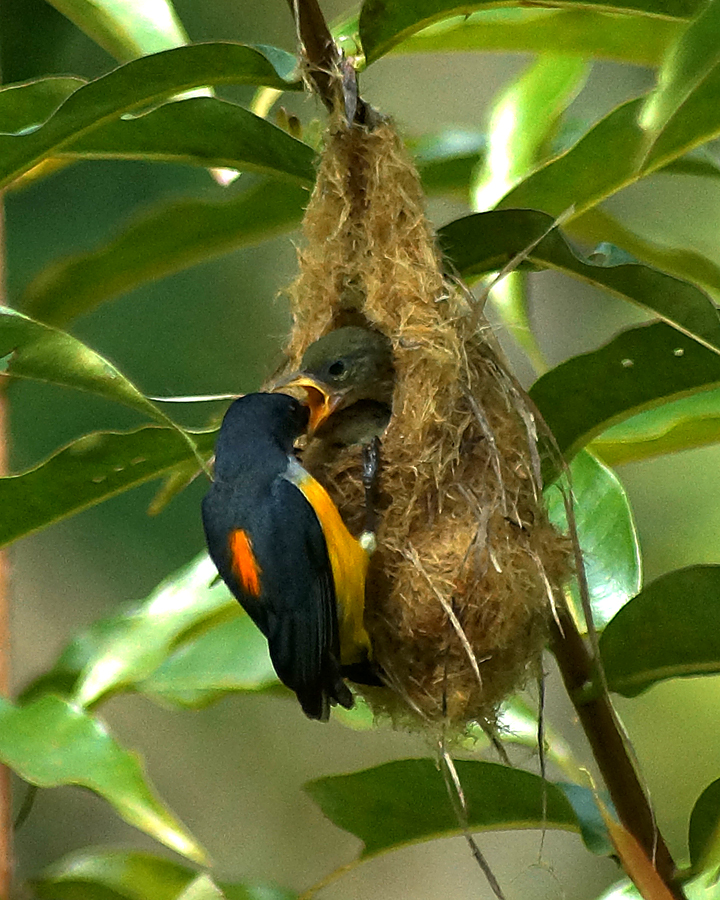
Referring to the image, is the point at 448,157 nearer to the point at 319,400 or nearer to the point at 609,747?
the point at 319,400

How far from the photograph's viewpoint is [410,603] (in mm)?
1043

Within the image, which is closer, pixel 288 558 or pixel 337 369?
pixel 288 558

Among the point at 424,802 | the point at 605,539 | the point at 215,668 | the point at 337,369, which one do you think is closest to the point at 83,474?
the point at 337,369

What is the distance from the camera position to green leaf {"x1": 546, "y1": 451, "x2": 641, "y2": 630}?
132cm

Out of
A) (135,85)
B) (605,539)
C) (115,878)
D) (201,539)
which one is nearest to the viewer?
(135,85)

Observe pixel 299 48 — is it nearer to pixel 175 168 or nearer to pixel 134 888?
pixel 134 888

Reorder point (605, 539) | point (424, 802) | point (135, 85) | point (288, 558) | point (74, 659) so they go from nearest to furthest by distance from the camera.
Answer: point (135, 85) < point (288, 558) < point (424, 802) < point (605, 539) < point (74, 659)

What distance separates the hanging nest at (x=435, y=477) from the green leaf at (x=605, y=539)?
247 mm

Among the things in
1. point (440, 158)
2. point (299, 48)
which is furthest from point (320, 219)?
point (440, 158)

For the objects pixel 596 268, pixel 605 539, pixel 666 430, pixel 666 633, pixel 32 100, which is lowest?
pixel 666 633

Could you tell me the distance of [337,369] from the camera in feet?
4.20

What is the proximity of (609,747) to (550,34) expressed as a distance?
918 mm

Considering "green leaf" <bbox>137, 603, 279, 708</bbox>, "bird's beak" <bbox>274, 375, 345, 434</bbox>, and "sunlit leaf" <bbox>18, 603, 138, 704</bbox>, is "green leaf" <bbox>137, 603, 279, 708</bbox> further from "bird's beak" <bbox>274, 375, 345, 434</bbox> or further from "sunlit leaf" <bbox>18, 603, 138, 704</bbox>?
"bird's beak" <bbox>274, 375, 345, 434</bbox>

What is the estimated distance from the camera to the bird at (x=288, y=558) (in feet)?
3.54
